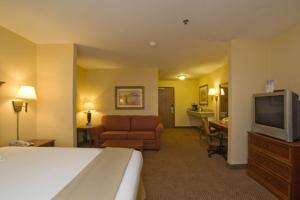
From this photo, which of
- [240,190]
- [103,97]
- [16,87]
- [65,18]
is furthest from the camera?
[103,97]

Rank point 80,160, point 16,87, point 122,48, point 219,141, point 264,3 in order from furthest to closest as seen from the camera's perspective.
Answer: point 219,141
point 122,48
point 16,87
point 264,3
point 80,160

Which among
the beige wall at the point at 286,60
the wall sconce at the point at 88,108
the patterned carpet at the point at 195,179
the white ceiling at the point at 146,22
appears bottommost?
the patterned carpet at the point at 195,179

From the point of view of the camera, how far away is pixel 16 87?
2918mm

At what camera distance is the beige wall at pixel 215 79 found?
5.22 meters

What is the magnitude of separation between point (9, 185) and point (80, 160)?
60 centimetres

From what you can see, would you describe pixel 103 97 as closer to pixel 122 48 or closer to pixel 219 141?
pixel 122 48

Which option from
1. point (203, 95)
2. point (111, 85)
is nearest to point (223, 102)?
point (203, 95)

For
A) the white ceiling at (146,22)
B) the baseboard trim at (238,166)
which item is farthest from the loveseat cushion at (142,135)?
the white ceiling at (146,22)

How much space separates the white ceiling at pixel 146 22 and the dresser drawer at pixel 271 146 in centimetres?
170

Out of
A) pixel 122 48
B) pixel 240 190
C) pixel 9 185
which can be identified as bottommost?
pixel 240 190

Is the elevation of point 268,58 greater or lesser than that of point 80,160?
greater

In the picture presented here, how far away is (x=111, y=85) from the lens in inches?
225

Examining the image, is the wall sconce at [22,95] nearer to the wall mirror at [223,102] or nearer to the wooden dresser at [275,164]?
the wooden dresser at [275,164]

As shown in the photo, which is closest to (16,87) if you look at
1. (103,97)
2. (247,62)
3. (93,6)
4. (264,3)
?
(93,6)
